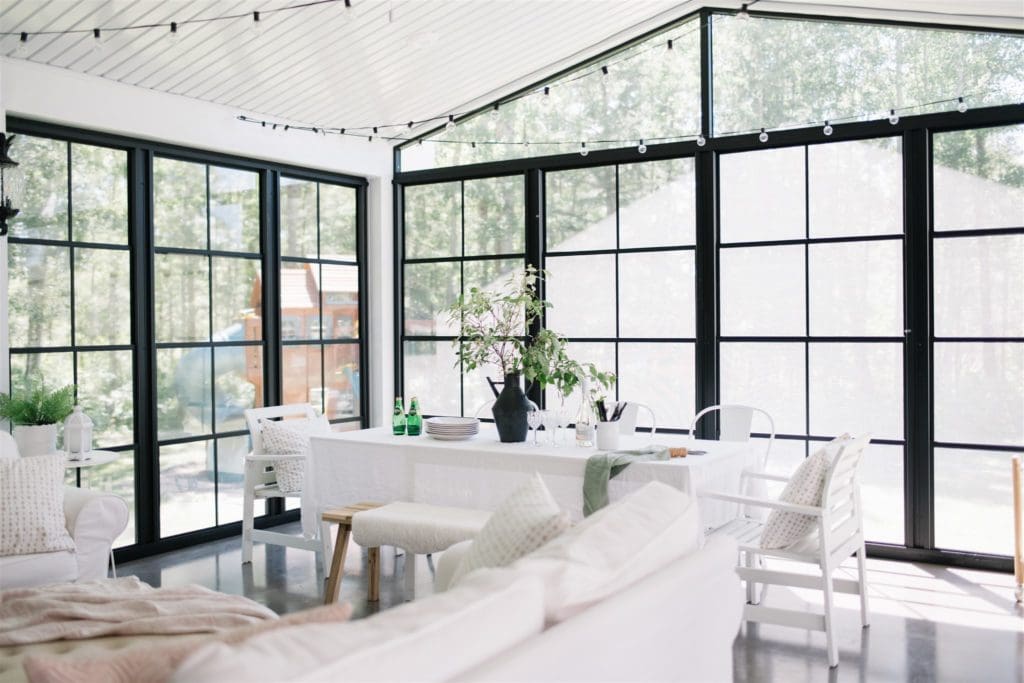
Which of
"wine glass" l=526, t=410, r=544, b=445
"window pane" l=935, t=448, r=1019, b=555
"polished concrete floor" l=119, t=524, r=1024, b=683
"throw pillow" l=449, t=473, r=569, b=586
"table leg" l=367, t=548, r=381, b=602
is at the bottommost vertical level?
"polished concrete floor" l=119, t=524, r=1024, b=683

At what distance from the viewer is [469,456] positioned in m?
4.25

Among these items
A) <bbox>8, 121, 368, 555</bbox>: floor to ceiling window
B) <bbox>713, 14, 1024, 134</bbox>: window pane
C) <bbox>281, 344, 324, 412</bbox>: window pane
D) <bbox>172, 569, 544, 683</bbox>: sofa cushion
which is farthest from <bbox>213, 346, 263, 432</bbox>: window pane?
<bbox>172, 569, 544, 683</bbox>: sofa cushion

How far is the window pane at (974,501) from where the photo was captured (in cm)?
484

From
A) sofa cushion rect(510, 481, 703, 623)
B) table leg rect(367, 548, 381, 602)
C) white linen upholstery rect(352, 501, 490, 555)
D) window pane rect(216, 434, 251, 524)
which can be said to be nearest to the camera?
sofa cushion rect(510, 481, 703, 623)

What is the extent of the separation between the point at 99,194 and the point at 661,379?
3.52 m

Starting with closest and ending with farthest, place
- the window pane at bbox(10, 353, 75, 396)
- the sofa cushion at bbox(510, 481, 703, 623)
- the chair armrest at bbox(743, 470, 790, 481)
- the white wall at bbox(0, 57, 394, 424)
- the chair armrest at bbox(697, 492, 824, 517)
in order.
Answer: the sofa cushion at bbox(510, 481, 703, 623)
the chair armrest at bbox(697, 492, 824, 517)
the chair armrest at bbox(743, 470, 790, 481)
the white wall at bbox(0, 57, 394, 424)
the window pane at bbox(10, 353, 75, 396)

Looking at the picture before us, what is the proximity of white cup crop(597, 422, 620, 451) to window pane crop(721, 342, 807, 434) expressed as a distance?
1618mm

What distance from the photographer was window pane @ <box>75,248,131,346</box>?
16.6 ft

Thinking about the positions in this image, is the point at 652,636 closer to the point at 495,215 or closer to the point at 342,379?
the point at 495,215

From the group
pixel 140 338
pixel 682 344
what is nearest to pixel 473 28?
pixel 682 344

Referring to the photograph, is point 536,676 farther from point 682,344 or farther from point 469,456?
point 682,344

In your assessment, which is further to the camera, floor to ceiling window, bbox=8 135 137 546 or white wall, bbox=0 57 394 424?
floor to ceiling window, bbox=8 135 137 546

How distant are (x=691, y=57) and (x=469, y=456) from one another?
299cm

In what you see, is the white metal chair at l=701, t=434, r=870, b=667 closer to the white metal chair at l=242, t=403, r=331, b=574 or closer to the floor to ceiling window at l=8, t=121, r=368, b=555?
the white metal chair at l=242, t=403, r=331, b=574
